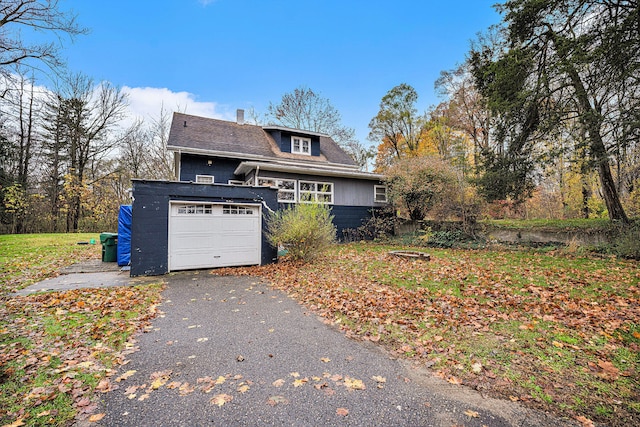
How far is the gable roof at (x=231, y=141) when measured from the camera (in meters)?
14.9

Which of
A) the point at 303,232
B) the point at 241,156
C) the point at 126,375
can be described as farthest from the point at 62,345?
the point at 241,156

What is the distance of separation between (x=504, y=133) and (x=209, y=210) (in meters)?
11.4

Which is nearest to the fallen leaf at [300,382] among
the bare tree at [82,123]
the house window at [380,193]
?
the house window at [380,193]

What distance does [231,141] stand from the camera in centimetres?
1638

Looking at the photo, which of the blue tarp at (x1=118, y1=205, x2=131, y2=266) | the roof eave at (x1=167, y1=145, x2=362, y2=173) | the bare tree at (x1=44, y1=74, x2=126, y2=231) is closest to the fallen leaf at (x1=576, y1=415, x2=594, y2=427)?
the blue tarp at (x1=118, y1=205, x2=131, y2=266)

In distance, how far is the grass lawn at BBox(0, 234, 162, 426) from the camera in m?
2.58

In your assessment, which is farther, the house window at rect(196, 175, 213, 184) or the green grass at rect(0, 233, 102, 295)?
the house window at rect(196, 175, 213, 184)

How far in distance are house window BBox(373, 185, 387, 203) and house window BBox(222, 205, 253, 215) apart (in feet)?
28.2

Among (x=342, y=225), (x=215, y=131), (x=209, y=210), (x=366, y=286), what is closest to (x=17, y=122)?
(x=215, y=131)

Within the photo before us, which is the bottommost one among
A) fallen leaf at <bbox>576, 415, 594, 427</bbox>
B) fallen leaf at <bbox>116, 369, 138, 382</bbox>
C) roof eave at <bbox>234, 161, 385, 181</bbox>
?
fallen leaf at <bbox>116, 369, 138, 382</bbox>

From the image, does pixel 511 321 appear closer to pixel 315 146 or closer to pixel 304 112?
pixel 315 146

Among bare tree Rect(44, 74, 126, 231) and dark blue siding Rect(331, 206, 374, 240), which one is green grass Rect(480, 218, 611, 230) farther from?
bare tree Rect(44, 74, 126, 231)

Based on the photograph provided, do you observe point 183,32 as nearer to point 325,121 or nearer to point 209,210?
point 209,210

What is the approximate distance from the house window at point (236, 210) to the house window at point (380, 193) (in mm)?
8598
